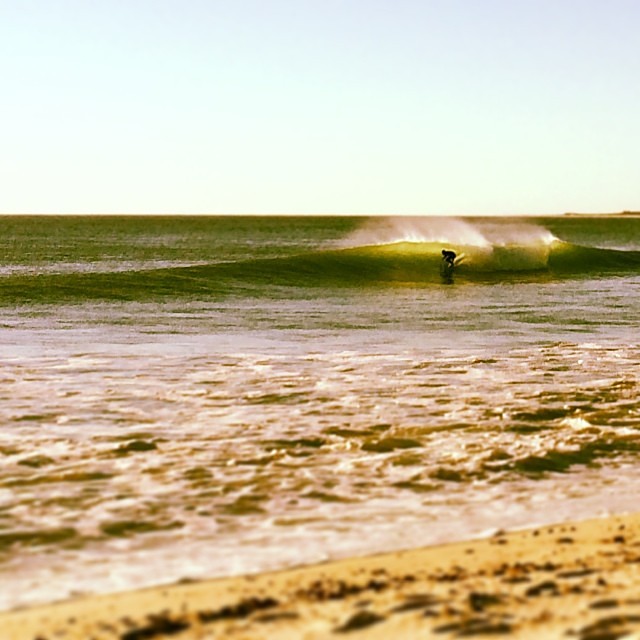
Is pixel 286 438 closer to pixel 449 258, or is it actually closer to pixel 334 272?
pixel 334 272

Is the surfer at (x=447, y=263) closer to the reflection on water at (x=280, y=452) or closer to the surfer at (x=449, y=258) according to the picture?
the surfer at (x=449, y=258)

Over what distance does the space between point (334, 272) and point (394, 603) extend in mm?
29776

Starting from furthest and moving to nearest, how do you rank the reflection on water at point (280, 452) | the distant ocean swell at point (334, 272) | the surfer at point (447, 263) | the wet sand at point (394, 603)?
1. the surfer at point (447, 263)
2. the distant ocean swell at point (334, 272)
3. the reflection on water at point (280, 452)
4. the wet sand at point (394, 603)

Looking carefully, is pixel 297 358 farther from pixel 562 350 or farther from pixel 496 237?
pixel 496 237

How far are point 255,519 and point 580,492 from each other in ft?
7.13

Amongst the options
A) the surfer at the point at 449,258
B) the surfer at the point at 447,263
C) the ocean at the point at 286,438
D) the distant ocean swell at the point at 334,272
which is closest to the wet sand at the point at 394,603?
the ocean at the point at 286,438

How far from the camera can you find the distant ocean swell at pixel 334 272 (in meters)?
24.9

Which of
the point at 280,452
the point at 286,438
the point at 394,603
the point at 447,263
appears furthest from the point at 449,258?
the point at 394,603

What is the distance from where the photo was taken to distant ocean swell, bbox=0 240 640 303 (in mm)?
24875

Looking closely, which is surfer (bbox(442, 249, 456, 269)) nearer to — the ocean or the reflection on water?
the ocean

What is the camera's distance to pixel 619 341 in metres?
14.8

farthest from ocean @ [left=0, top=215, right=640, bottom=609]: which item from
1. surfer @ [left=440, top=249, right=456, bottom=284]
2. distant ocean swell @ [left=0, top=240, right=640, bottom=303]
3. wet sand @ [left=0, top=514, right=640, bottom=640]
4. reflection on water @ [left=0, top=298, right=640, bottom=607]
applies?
surfer @ [left=440, top=249, right=456, bottom=284]

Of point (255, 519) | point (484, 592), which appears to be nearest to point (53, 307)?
point (255, 519)

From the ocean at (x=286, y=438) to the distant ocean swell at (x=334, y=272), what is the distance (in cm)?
628
